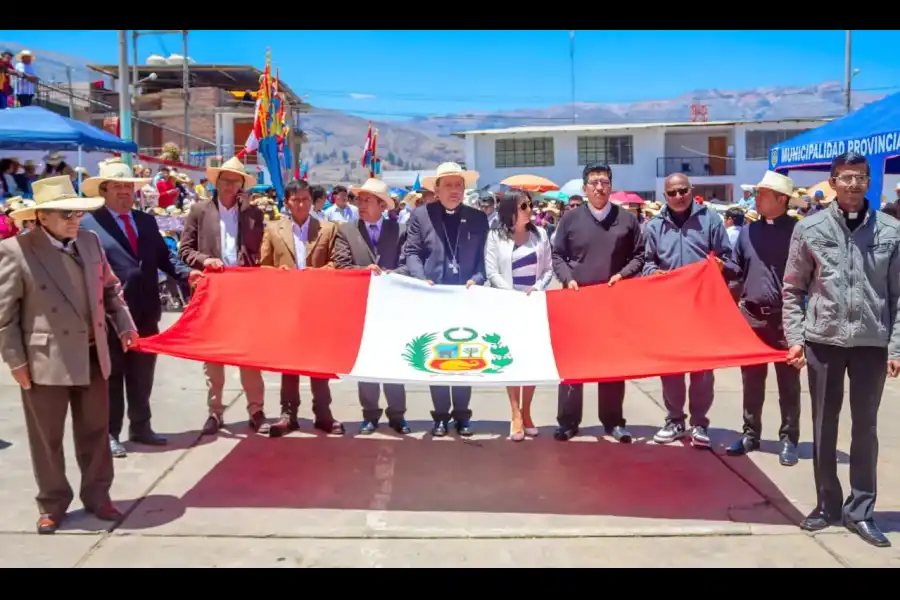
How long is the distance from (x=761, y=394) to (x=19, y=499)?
15.8 ft

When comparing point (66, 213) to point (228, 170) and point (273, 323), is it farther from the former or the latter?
point (228, 170)

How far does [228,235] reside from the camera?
22.2 feet

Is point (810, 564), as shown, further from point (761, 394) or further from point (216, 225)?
point (216, 225)

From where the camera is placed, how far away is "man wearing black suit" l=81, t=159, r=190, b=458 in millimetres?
6184

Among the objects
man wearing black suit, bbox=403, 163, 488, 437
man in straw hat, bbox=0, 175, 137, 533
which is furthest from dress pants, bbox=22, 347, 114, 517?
man wearing black suit, bbox=403, 163, 488, 437

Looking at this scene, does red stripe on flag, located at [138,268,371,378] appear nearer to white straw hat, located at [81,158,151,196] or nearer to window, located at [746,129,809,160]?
white straw hat, located at [81,158,151,196]

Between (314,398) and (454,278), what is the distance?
55.9 inches

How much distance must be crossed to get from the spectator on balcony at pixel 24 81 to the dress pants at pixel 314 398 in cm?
1491

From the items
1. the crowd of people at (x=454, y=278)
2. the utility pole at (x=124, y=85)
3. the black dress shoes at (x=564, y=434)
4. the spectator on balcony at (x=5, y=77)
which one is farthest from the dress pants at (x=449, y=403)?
the spectator on balcony at (x=5, y=77)

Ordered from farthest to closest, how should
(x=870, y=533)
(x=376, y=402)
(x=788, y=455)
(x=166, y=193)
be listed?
(x=166, y=193), (x=376, y=402), (x=788, y=455), (x=870, y=533)

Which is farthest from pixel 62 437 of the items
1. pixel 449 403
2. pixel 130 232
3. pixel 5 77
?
pixel 5 77

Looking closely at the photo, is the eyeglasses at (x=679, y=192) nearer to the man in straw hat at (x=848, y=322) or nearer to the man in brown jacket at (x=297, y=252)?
the man in straw hat at (x=848, y=322)

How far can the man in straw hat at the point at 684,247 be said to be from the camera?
246 inches

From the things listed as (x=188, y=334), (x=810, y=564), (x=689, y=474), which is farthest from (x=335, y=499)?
(x=810, y=564)
